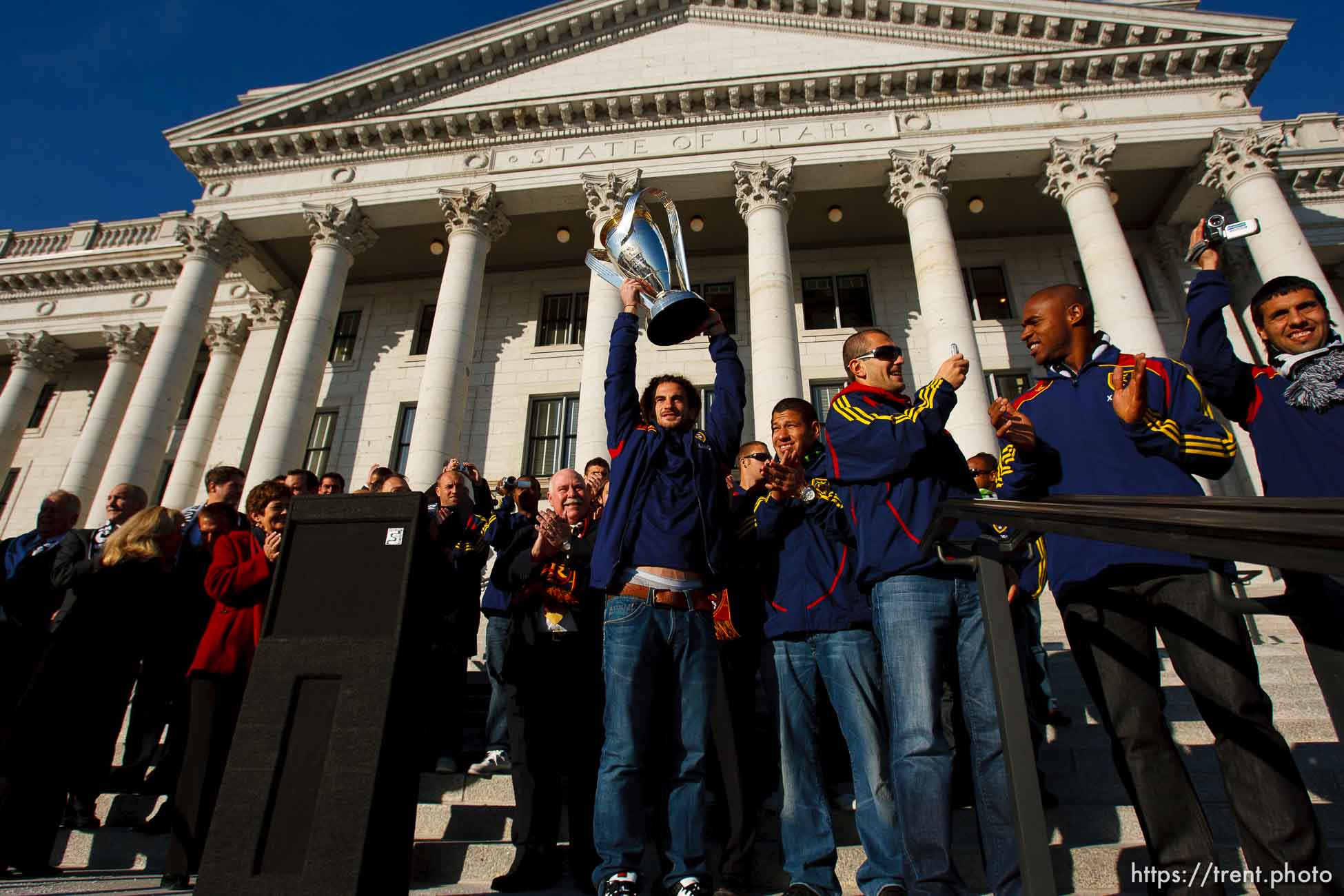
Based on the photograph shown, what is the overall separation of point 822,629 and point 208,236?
20.5 meters

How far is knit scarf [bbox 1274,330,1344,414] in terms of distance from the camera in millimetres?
3123

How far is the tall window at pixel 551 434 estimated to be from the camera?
1886cm

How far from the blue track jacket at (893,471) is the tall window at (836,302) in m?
16.3

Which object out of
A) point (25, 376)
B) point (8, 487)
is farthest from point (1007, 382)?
point (8, 487)

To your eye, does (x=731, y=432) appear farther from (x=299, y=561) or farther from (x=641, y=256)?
(x=299, y=561)

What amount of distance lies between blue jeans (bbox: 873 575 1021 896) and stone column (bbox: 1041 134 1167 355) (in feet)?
42.1

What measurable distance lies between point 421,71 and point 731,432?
1937 cm

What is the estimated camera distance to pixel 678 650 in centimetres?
337

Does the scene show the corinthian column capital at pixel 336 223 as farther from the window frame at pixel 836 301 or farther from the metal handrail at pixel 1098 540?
the metal handrail at pixel 1098 540

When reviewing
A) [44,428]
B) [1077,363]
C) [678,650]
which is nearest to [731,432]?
[678,650]

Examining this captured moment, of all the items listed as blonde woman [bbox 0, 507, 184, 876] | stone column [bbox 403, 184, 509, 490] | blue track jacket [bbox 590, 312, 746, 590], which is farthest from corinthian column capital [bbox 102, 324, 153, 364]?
blue track jacket [bbox 590, 312, 746, 590]

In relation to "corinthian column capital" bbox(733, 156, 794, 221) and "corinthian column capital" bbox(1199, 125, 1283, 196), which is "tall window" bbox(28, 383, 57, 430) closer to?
"corinthian column capital" bbox(733, 156, 794, 221)

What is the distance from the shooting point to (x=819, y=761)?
3496mm

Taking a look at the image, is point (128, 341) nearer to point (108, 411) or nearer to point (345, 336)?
point (108, 411)
